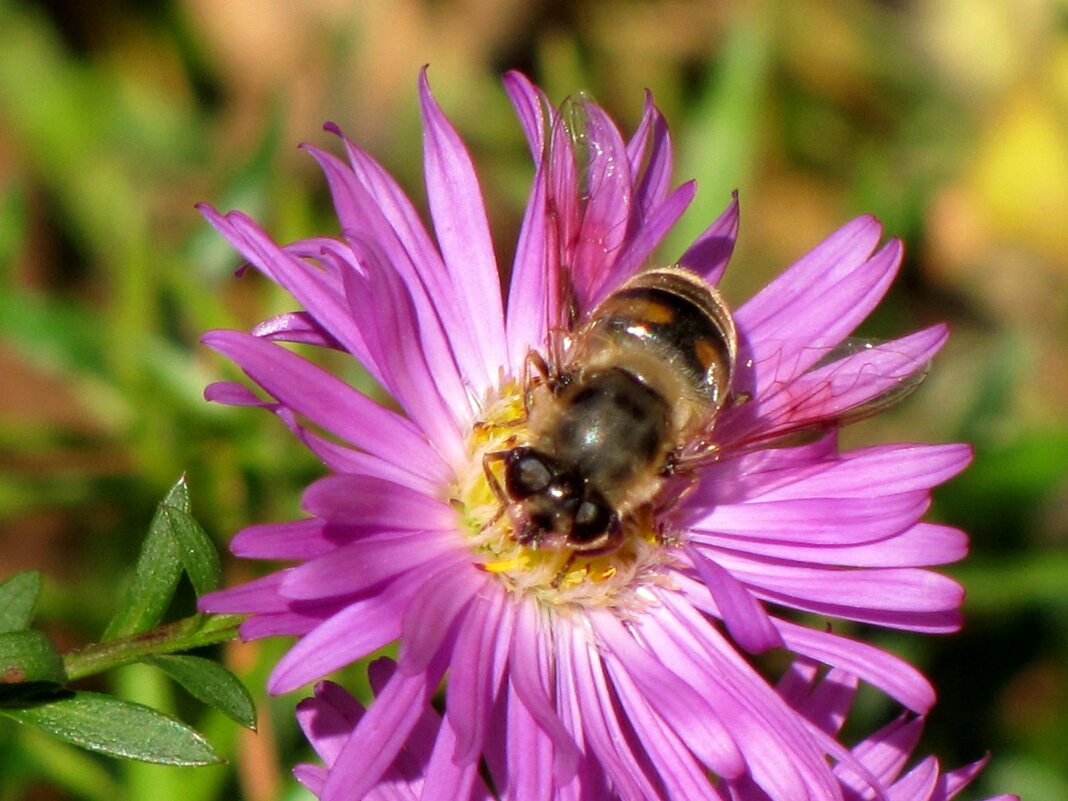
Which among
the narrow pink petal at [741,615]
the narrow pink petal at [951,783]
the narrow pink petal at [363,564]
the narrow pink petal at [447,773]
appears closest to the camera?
the narrow pink petal at [363,564]

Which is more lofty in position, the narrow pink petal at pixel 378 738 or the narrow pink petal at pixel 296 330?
the narrow pink petal at pixel 296 330

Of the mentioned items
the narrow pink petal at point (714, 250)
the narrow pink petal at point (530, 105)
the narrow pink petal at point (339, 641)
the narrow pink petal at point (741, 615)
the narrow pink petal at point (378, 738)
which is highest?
the narrow pink petal at point (530, 105)

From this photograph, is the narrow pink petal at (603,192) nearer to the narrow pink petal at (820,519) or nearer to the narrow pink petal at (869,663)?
the narrow pink petal at (820,519)

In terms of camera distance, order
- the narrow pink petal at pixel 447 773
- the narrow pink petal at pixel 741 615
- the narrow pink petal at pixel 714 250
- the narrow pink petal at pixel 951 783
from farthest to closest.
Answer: the narrow pink petal at pixel 714 250 → the narrow pink petal at pixel 951 783 → the narrow pink petal at pixel 741 615 → the narrow pink petal at pixel 447 773

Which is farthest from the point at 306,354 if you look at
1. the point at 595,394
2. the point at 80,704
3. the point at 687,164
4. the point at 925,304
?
the point at 925,304

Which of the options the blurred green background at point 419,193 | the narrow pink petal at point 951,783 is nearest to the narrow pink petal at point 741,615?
the narrow pink petal at point 951,783

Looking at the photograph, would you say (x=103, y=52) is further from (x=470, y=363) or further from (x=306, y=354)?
(x=470, y=363)

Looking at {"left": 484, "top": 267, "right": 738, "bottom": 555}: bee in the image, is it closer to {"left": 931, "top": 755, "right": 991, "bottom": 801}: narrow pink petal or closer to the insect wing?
the insect wing
